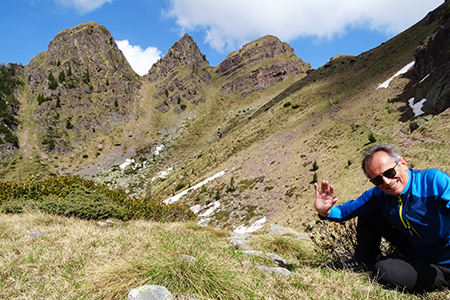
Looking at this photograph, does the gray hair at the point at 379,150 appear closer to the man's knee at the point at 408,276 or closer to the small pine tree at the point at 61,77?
the man's knee at the point at 408,276

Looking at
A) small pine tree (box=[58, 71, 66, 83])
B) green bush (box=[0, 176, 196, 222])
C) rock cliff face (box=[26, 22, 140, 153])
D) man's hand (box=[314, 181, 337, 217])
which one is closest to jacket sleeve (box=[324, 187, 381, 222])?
man's hand (box=[314, 181, 337, 217])

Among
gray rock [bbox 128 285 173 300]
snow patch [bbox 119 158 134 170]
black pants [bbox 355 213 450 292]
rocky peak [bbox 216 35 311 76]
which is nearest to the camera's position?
gray rock [bbox 128 285 173 300]

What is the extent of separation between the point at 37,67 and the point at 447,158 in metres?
154

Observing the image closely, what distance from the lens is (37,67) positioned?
114375 millimetres

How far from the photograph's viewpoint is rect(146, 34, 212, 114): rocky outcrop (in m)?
121

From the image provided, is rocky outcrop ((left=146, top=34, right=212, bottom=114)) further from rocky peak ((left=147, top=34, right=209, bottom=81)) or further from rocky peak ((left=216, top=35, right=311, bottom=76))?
rocky peak ((left=216, top=35, right=311, bottom=76))

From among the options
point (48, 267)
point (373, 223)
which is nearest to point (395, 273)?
point (373, 223)

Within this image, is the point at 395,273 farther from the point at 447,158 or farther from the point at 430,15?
the point at 430,15

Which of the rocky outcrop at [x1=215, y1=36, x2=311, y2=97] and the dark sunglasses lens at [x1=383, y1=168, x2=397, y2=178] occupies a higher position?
the rocky outcrop at [x1=215, y1=36, x2=311, y2=97]

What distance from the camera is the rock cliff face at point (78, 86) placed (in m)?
94.6

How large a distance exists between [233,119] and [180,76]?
186ft

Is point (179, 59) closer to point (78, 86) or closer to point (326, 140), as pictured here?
point (78, 86)

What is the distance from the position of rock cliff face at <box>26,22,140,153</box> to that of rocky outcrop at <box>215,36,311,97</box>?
55.5 metres

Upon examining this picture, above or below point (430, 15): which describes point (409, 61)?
below
